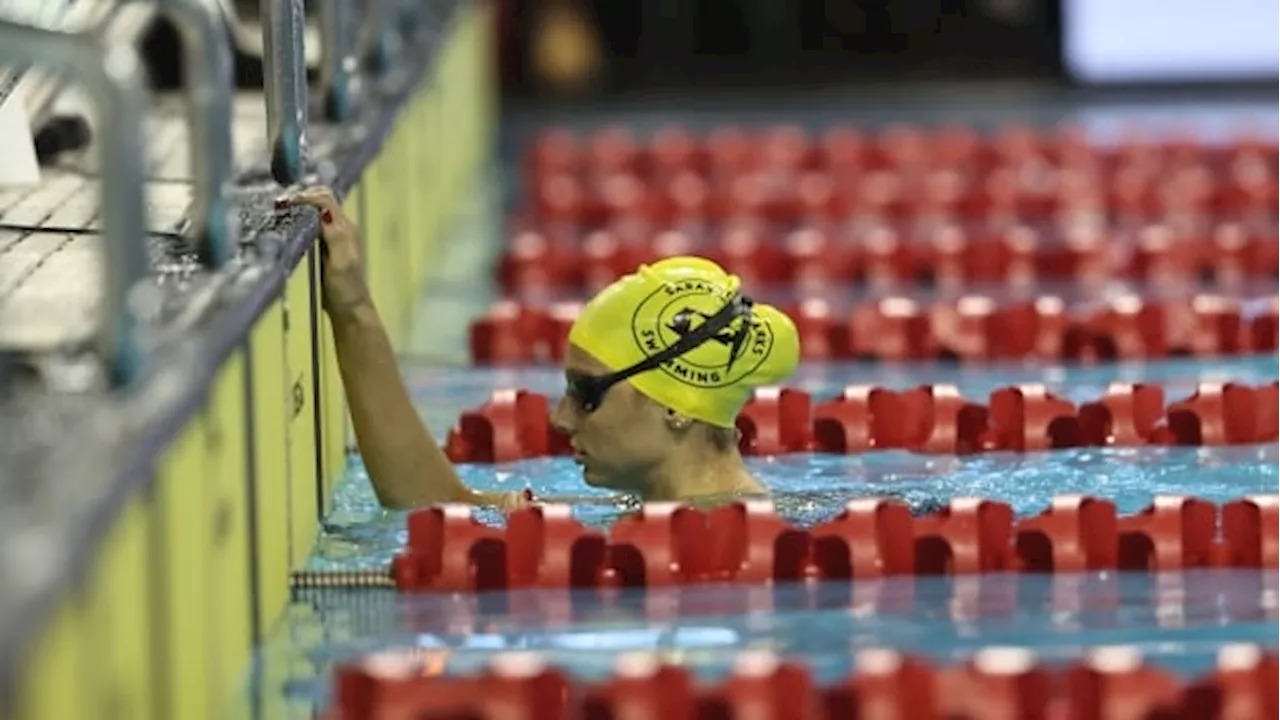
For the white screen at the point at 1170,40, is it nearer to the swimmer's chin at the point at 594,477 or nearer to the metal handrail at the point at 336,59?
the metal handrail at the point at 336,59

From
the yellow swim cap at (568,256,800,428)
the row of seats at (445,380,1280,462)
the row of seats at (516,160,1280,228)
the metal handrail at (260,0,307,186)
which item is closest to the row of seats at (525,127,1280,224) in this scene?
the row of seats at (516,160,1280,228)

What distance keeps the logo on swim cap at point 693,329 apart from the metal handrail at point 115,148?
158 centimetres

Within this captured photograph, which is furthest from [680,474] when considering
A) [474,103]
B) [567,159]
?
[474,103]

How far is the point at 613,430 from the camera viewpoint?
528 centimetres

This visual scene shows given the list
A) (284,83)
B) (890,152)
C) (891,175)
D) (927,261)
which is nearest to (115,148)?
(284,83)

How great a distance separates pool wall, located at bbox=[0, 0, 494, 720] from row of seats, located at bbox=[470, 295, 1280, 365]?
3.39 feet

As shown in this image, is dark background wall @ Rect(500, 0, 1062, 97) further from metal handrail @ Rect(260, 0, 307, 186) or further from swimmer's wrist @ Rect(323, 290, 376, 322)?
swimmer's wrist @ Rect(323, 290, 376, 322)

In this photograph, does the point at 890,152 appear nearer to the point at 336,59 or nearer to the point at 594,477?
the point at 336,59

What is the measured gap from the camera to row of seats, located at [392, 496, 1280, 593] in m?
5.09

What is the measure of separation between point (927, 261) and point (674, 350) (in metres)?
3.90

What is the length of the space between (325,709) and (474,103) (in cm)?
858

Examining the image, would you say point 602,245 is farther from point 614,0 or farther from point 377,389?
point 614,0

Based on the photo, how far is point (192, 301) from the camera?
14.9ft

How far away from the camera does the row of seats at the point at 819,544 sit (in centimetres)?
509
